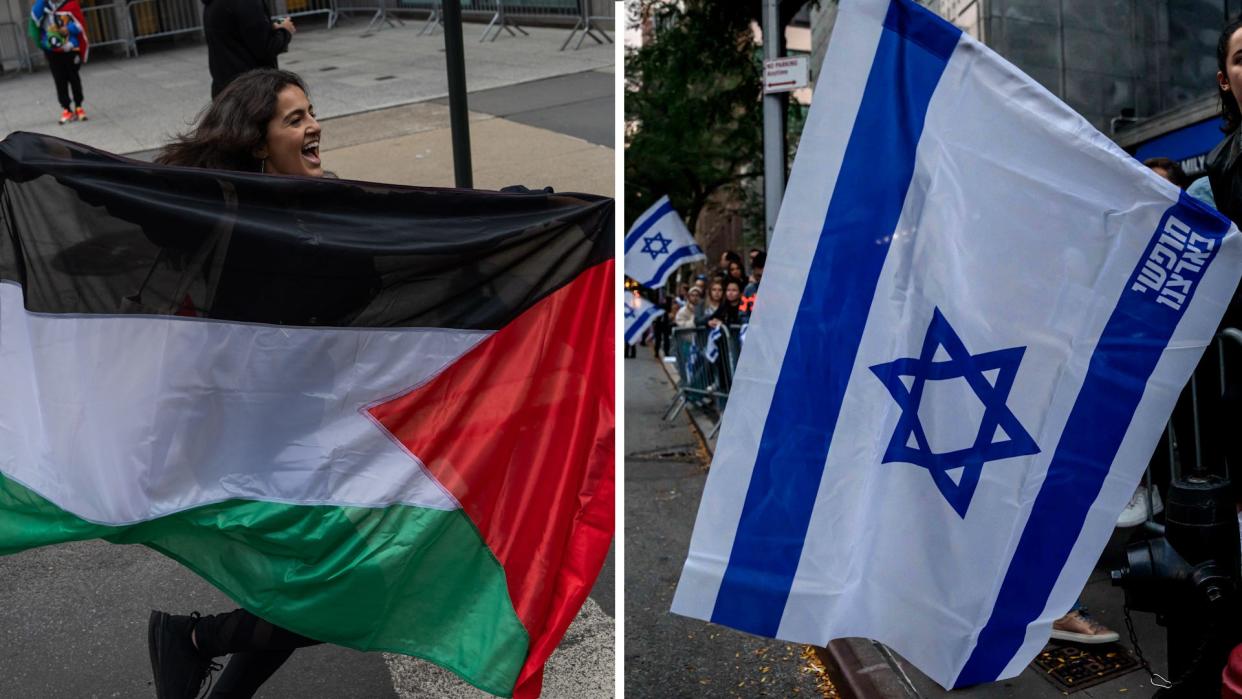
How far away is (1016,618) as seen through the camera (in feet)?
11.5

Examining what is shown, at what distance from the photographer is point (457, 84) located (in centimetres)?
696

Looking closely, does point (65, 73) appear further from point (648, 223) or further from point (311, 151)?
point (311, 151)

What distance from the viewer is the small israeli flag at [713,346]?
41.9ft

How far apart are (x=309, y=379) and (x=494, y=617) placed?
2.97 feet

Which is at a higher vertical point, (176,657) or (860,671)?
(176,657)

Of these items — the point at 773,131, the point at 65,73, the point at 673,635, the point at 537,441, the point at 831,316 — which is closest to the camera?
the point at 831,316

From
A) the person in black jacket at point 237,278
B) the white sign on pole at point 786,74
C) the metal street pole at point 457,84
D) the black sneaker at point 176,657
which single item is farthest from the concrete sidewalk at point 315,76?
the black sneaker at point 176,657

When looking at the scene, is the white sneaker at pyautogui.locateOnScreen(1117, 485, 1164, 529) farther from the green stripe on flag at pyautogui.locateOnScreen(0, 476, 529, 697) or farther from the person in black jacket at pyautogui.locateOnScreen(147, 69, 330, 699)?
the person in black jacket at pyautogui.locateOnScreen(147, 69, 330, 699)

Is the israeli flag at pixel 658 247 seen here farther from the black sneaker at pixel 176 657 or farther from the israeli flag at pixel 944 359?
the israeli flag at pixel 944 359

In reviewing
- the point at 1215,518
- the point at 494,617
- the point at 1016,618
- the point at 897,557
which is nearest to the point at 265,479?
the point at 494,617

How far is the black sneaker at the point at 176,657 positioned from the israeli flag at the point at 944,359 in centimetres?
161

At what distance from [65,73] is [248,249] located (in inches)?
489

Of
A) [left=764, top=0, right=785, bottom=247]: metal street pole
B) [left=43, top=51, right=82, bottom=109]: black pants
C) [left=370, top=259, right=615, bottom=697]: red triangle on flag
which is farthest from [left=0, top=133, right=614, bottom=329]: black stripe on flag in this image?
[left=43, top=51, right=82, bottom=109]: black pants

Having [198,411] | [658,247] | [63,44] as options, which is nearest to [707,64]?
[658,247]
